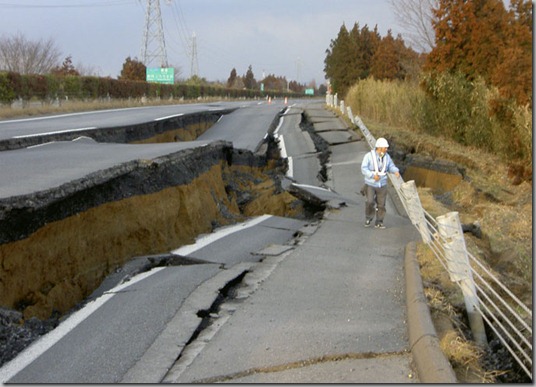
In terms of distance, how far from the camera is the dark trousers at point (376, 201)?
450 inches

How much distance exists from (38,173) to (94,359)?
5110mm

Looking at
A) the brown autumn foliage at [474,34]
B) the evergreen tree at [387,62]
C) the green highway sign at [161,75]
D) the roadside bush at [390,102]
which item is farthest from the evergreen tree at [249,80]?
the brown autumn foliage at [474,34]

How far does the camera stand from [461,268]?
6141 mm

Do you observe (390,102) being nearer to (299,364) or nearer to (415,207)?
(415,207)

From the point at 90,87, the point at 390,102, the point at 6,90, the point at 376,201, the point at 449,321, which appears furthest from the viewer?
the point at 90,87

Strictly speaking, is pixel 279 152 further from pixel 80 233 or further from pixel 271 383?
pixel 271 383

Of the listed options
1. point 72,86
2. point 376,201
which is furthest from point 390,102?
point 376,201

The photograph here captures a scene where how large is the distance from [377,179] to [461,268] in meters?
5.24

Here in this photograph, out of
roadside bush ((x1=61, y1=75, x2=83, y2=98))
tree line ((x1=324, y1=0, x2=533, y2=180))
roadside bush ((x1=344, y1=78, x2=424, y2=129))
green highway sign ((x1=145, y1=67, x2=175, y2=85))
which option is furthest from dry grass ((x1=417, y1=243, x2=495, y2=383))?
green highway sign ((x1=145, y1=67, x2=175, y2=85))

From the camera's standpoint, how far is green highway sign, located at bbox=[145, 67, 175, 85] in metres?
67.9

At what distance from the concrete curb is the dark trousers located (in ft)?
14.4

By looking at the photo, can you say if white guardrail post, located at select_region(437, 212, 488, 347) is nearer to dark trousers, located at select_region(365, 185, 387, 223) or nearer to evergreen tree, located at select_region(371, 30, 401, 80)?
dark trousers, located at select_region(365, 185, 387, 223)

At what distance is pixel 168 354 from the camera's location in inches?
202

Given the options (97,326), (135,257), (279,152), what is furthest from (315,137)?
(97,326)
